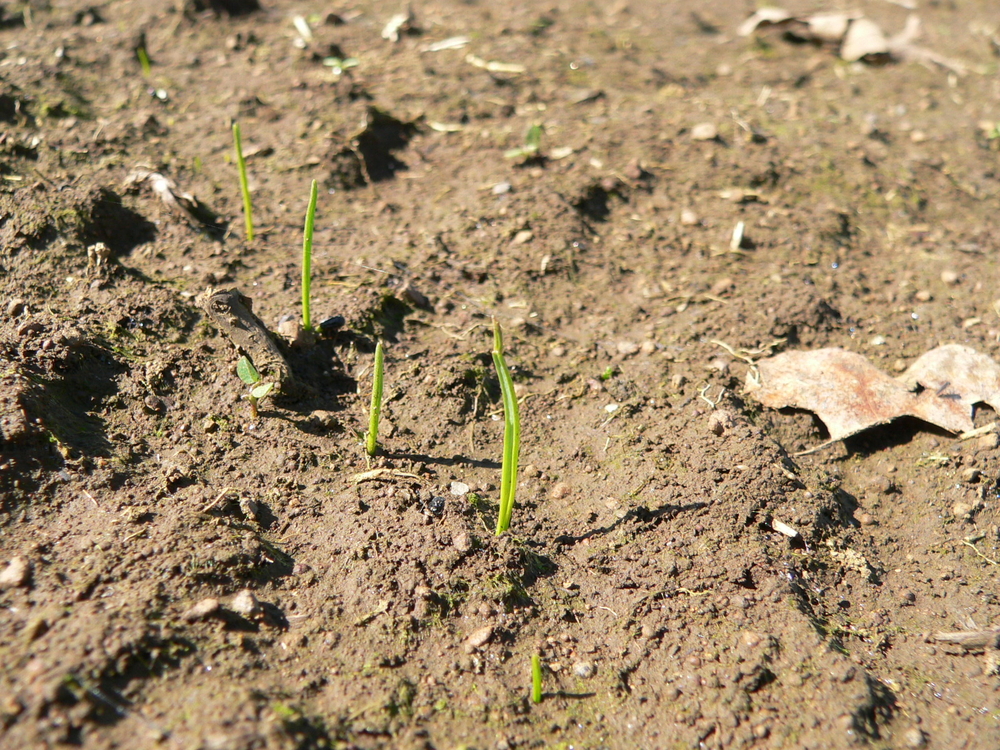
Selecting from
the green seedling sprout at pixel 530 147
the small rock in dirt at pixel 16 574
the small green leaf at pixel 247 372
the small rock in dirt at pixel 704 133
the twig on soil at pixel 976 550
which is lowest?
the twig on soil at pixel 976 550

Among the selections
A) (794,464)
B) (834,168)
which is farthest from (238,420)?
(834,168)

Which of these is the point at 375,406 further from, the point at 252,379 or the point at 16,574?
the point at 16,574

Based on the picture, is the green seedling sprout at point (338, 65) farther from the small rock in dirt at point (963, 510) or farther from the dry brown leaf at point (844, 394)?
the small rock in dirt at point (963, 510)

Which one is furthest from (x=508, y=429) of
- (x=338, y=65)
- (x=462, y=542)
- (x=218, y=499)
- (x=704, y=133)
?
(x=338, y=65)

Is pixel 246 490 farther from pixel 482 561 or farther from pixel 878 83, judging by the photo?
pixel 878 83

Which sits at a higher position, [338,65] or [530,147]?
[338,65]

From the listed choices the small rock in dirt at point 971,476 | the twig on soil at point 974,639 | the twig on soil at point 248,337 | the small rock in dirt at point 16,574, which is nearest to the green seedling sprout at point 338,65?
the twig on soil at point 248,337
